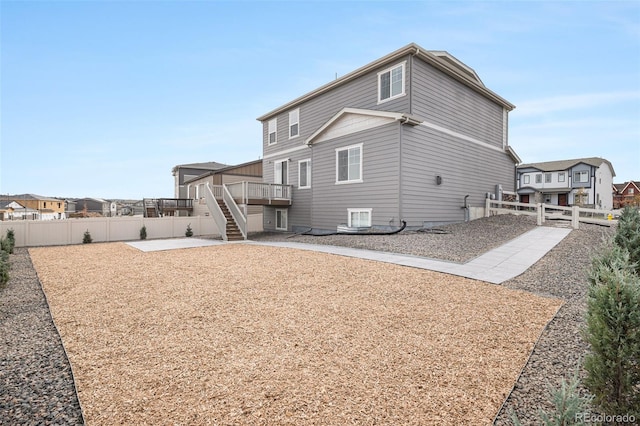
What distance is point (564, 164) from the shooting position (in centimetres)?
3534

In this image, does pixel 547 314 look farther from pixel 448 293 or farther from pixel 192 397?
pixel 192 397

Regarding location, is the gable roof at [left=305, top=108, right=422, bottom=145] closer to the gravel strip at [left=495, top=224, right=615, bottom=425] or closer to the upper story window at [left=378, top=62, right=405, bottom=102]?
the upper story window at [left=378, top=62, right=405, bottom=102]

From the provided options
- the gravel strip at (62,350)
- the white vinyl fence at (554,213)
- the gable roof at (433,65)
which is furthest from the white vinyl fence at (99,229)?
the white vinyl fence at (554,213)

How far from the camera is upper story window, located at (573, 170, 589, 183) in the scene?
33375 mm

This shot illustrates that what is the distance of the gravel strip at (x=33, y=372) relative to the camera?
7.59 feet

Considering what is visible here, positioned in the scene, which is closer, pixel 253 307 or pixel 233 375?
pixel 233 375

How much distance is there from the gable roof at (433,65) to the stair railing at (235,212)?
6.69m

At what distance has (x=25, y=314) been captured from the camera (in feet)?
15.7

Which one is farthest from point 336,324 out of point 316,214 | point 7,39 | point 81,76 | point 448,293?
point 81,76

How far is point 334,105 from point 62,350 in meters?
14.6

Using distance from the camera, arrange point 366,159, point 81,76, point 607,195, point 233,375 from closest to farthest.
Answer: point 233,375 < point 366,159 < point 81,76 < point 607,195

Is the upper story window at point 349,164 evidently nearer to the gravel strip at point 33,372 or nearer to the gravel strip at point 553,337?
the gravel strip at point 553,337

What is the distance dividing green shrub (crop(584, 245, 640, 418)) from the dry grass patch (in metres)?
0.76

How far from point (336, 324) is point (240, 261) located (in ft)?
17.7
